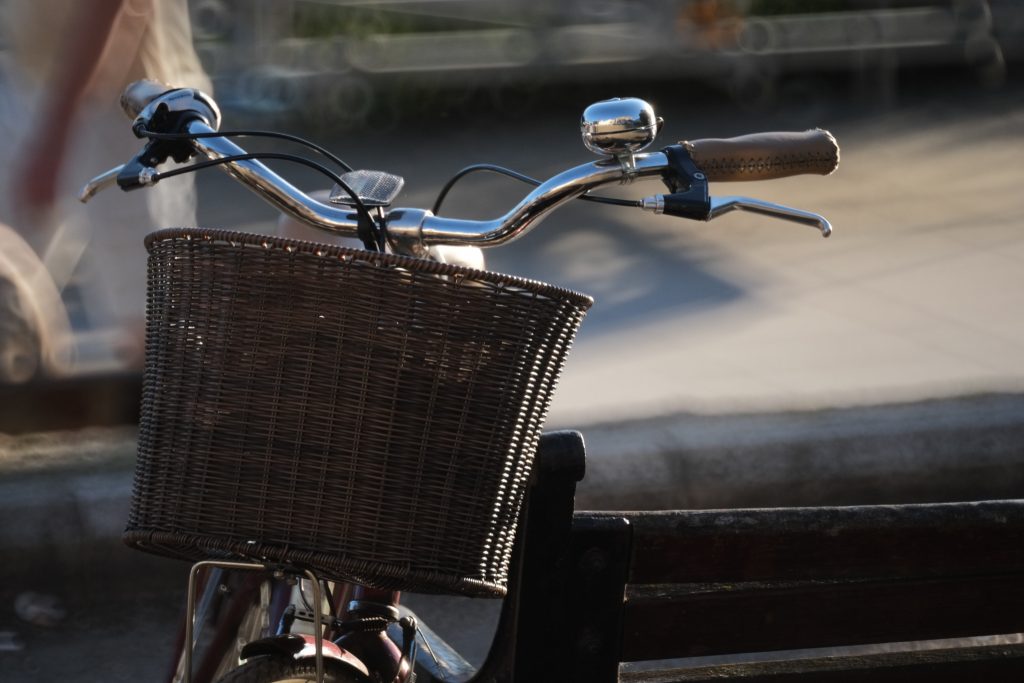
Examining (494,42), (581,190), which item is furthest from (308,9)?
(581,190)

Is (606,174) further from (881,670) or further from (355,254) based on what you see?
(881,670)

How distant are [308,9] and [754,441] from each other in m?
6.25

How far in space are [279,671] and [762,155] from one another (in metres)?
0.99

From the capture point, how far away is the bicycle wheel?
1.95m

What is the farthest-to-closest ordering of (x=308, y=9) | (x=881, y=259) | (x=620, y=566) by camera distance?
(x=308, y=9)
(x=881, y=259)
(x=620, y=566)

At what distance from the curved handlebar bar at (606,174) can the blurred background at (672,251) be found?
50 cm

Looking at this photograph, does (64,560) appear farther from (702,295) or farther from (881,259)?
(881,259)

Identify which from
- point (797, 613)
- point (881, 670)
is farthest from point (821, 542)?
point (881, 670)

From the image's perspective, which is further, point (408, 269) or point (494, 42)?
point (494, 42)

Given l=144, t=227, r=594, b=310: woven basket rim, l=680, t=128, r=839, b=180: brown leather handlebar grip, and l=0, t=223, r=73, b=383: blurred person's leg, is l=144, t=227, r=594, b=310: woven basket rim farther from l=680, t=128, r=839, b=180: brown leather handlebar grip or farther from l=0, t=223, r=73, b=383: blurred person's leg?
l=0, t=223, r=73, b=383: blurred person's leg

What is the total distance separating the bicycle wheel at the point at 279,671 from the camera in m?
1.95

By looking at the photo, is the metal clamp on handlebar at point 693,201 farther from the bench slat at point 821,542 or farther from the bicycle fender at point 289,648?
the bicycle fender at point 289,648

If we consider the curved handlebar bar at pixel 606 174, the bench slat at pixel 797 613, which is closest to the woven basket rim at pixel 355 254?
the curved handlebar bar at pixel 606 174

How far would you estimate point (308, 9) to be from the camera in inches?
382
